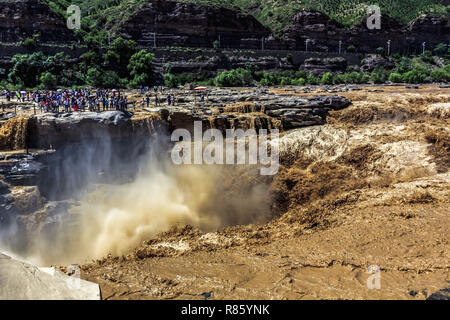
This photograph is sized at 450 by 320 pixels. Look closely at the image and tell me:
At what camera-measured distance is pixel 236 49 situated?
6475 cm

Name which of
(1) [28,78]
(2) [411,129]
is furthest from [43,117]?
(1) [28,78]

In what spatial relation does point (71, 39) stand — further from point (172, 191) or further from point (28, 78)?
point (172, 191)

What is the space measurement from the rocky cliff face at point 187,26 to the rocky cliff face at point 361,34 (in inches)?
413

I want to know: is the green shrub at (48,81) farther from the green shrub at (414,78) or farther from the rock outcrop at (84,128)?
the green shrub at (414,78)

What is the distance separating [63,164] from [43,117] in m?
2.46

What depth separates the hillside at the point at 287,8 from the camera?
228ft

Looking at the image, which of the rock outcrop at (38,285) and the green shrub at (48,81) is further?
the green shrub at (48,81)

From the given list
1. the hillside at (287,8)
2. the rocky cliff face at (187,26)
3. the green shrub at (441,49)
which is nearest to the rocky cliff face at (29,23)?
the rocky cliff face at (187,26)
